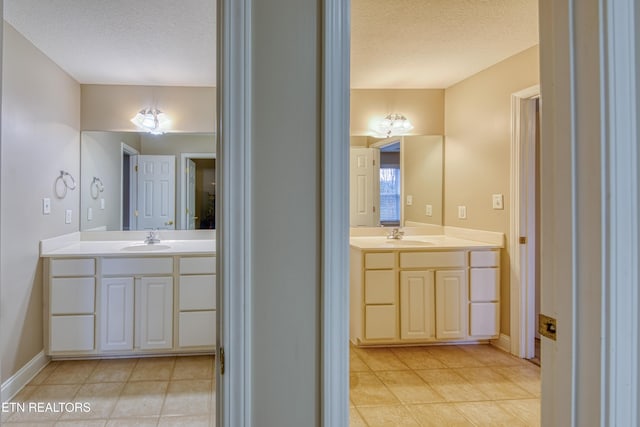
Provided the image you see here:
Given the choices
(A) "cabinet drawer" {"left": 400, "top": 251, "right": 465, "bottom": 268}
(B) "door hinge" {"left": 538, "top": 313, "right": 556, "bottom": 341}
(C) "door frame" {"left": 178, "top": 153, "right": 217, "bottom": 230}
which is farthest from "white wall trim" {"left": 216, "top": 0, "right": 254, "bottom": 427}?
(C) "door frame" {"left": 178, "top": 153, "right": 217, "bottom": 230}

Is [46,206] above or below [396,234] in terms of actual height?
above

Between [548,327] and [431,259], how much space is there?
7.82 feet

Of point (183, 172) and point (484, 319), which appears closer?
point (484, 319)

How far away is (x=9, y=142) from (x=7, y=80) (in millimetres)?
377

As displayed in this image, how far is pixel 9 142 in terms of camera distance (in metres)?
2.36

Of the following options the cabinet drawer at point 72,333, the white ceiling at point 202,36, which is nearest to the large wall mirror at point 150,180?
the white ceiling at point 202,36

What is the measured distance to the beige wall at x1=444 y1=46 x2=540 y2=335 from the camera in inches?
120

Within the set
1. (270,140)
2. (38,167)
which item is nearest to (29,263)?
(38,167)

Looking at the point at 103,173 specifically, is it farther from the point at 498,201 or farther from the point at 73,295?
the point at 498,201

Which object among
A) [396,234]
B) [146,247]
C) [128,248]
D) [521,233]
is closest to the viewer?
[521,233]

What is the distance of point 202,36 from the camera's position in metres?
2.51

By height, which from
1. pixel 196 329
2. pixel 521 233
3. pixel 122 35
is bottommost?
pixel 196 329

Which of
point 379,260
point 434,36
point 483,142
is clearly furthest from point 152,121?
point 483,142

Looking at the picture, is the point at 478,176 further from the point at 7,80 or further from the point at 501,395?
the point at 7,80
